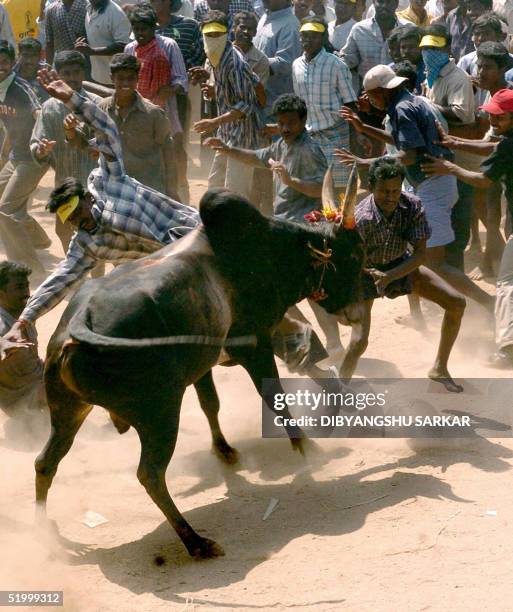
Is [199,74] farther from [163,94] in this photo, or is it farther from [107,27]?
[107,27]

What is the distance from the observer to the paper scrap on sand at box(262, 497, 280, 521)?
618cm

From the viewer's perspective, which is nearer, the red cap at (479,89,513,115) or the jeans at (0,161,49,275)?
the red cap at (479,89,513,115)

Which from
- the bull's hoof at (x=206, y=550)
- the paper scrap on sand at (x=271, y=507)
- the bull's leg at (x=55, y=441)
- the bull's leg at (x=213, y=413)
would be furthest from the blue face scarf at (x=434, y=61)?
the bull's hoof at (x=206, y=550)

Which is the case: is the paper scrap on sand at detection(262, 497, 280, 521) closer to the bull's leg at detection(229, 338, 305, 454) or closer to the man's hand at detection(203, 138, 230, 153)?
the bull's leg at detection(229, 338, 305, 454)

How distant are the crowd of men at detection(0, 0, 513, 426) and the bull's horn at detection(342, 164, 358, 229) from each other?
0.22 meters

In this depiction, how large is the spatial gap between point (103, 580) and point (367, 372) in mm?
3268

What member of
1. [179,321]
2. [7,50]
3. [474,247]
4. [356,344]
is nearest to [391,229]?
[356,344]

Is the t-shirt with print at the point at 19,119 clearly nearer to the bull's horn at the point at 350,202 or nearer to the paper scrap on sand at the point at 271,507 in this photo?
the bull's horn at the point at 350,202

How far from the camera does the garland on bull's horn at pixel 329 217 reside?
6605 mm

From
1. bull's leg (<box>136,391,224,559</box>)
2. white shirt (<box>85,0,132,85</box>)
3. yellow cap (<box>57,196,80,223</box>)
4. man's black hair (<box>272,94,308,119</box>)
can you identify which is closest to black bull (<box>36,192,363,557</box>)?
bull's leg (<box>136,391,224,559</box>)

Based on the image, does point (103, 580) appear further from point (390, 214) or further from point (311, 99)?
point (311, 99)

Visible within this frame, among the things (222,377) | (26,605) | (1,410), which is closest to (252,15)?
(222,377)

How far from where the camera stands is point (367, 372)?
8336 mm

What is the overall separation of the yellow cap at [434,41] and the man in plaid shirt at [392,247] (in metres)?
2.84
